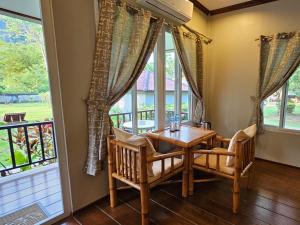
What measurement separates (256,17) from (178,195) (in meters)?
3.11

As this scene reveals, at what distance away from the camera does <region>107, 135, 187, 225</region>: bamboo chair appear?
1649 mm

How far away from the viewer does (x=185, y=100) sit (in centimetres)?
338

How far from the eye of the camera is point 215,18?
353 centimetres

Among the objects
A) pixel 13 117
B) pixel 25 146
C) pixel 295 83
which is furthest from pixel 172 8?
pixel 25 146

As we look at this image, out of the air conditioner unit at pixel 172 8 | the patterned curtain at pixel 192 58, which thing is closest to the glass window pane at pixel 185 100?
the patterned curtain at pixel 192 58

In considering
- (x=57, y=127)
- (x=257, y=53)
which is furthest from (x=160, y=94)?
(x=257, y=53)

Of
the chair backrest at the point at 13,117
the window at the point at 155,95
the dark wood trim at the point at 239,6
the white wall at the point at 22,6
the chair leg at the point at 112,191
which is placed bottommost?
the chair leg at the point at 112,191

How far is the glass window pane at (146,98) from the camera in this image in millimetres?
2535

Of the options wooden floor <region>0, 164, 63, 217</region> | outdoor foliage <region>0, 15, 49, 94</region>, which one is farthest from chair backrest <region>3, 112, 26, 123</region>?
wooden floor <region>0, 164, 63, 217</region>

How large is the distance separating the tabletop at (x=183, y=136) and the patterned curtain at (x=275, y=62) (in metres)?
1.33

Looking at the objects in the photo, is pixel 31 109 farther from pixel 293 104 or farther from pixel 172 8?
pixel 293 104

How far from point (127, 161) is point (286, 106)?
281cm

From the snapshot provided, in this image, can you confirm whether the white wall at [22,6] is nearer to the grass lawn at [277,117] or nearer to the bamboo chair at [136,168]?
the bamboo chair at [136,168]

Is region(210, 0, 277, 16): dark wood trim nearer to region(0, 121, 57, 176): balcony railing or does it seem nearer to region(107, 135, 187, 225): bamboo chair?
region(107, 135, 187, 225): bamboo chair
